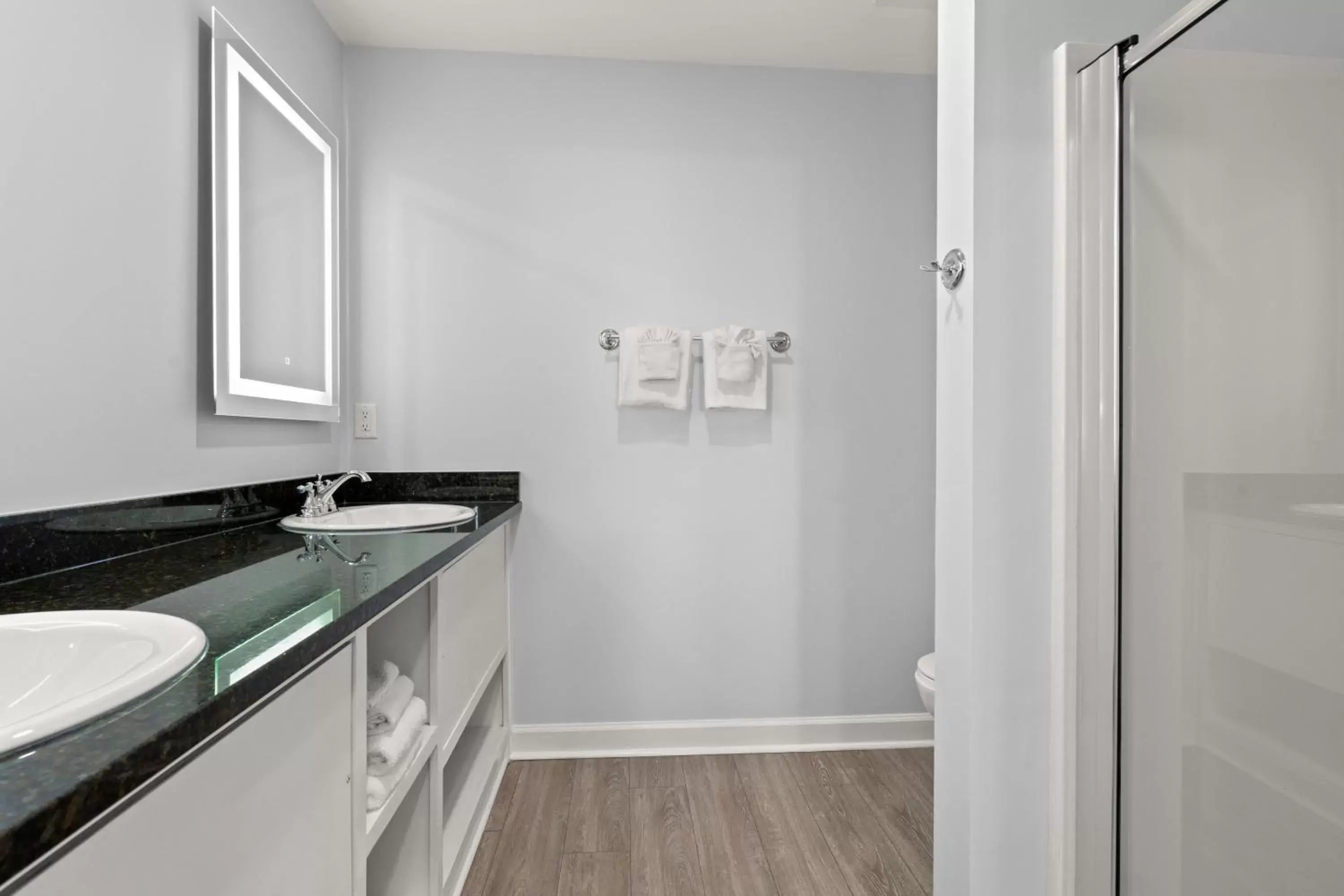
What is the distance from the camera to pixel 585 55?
2.20 meters

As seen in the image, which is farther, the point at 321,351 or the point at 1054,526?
the point at 321,351

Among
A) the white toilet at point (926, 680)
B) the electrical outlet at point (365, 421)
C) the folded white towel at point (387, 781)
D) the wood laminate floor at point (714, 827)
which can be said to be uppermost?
the electrical outlet at point (365, 421)

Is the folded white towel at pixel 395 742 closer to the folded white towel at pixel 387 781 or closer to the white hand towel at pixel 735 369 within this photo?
the folded white towel at pixel 387 781

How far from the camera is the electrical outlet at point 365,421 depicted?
2168 mm

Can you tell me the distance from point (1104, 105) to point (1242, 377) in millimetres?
488

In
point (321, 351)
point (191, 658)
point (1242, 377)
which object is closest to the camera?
point (191, 658)

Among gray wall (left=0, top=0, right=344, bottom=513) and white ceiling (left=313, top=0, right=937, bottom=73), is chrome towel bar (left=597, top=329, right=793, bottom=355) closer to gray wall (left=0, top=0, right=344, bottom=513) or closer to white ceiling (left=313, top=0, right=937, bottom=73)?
white ceiling (left=313, top=0, right=937, bottom=73)

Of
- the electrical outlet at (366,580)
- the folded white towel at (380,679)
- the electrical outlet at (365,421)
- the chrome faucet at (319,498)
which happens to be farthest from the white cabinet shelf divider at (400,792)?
the electrical outlet at (365,421)

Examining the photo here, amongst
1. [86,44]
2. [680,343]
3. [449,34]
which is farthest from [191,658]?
[449,34]

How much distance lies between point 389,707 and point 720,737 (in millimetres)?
1393

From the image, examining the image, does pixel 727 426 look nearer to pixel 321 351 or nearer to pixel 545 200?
pixel 545 200

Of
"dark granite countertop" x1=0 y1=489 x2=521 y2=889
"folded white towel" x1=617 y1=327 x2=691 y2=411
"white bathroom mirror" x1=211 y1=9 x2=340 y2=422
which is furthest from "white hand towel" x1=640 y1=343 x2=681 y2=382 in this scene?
"white bathroom mirror" x1=211 y1=9 x2=340 y2=422

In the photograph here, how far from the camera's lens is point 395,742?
1.11 m

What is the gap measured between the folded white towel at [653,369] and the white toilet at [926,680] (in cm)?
108
